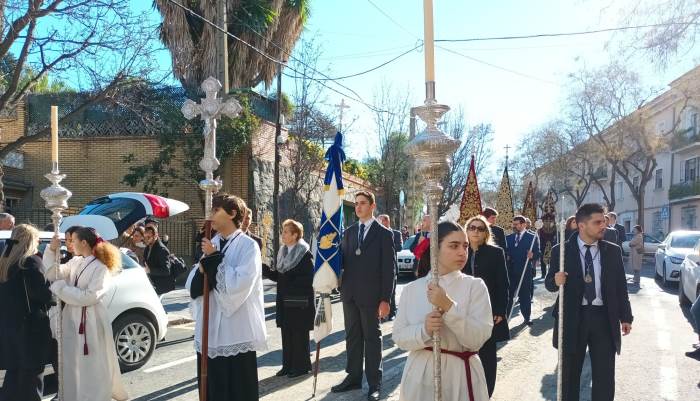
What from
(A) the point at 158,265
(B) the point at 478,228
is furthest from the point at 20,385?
(A) the point at 158,265

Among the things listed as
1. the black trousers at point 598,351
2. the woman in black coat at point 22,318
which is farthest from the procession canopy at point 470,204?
the woman in black coat at point 22,318

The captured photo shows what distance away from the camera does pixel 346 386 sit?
19.9ft

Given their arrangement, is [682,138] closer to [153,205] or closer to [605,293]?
[153,205]

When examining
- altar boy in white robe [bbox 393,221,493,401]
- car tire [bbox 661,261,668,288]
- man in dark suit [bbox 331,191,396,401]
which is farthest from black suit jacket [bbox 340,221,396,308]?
car tire [bbox 661,261,668,288]

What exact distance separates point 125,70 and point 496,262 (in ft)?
34.8

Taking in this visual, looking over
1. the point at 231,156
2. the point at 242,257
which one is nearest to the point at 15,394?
the point at 242,257

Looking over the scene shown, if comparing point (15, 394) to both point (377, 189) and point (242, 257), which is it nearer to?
point (242, 257)

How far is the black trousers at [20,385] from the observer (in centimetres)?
483

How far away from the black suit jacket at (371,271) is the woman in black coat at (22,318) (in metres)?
2.79

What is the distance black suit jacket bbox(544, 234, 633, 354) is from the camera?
4711 millimetres

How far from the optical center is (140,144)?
19719 mm

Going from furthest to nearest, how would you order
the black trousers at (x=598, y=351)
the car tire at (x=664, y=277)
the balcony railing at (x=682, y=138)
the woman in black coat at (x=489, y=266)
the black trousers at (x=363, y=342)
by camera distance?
the balcony railing at (x=682, y=138)
the car tire at (x=664, y=277)
the black trousers at (x=363, y=342)
the woman in black coat at (x=489, y=266)
the black trousers at (x=598, y=351)

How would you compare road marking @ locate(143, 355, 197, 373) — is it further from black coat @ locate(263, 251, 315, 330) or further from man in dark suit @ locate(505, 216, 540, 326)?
man in dark suit @ locate(505, 216, 540, 326)

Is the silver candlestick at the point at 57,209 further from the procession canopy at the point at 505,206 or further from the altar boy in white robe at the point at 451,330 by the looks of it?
the procession canopy at the point at 505,206
